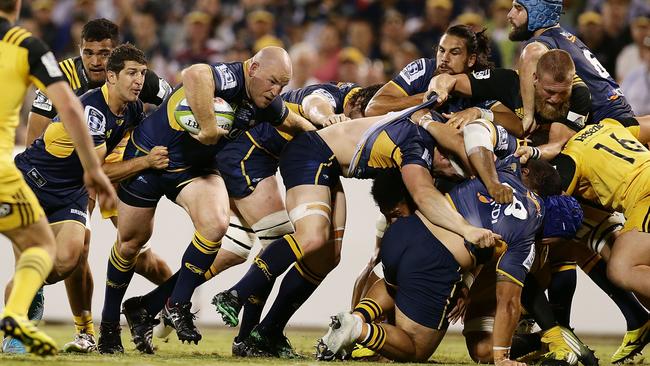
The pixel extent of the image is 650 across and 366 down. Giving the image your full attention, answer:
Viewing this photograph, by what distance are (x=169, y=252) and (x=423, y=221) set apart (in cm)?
356

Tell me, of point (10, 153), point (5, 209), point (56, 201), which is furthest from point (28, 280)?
point (56, 201)

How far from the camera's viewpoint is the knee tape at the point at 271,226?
7.45 meters

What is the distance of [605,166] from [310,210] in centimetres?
192

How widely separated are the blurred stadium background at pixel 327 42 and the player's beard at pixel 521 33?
6.90 feet

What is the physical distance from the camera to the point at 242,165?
7453 millimetres

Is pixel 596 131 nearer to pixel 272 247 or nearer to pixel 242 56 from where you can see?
pixel 272 247

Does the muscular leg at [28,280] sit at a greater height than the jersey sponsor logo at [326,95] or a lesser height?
lesser

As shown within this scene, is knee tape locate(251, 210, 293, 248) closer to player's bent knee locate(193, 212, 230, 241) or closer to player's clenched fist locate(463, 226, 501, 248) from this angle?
player's bent knee locate(193, 212, 230, 241)

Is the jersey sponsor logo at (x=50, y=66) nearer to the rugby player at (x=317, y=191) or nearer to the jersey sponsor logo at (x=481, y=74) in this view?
the rugby player at (x=317, y=191)

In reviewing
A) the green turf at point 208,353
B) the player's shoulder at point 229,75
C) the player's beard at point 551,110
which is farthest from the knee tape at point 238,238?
the player's beard at point 551,110

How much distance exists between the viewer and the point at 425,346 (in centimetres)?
654

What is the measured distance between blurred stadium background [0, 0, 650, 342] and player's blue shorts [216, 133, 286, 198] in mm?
2089

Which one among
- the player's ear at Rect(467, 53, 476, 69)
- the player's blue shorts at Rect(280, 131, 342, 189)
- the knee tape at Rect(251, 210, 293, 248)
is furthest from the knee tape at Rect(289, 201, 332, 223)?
the player's ear at Rect(467, 53, 476, 69)

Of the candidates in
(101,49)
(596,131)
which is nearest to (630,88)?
(596,131)
